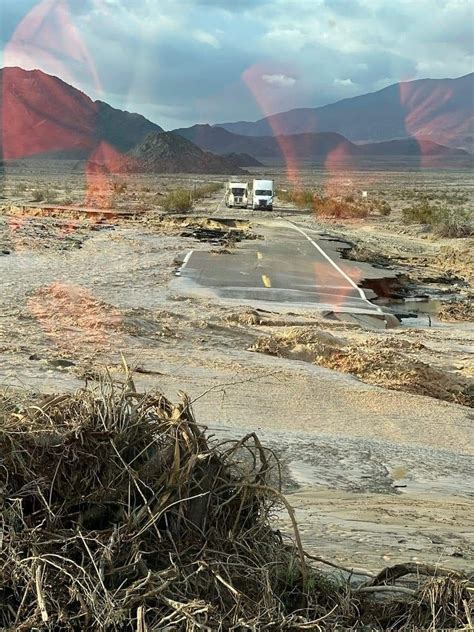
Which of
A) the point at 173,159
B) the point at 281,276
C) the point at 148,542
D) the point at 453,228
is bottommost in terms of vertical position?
the point at 281,276

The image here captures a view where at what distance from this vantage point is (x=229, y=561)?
4.34m

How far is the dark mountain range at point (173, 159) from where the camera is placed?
177m

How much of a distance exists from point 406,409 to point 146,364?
3.50 meters

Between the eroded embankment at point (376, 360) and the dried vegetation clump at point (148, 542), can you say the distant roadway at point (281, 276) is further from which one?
the dried vegetation clump at point (148, 542)

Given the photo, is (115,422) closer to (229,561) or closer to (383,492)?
(229,561)

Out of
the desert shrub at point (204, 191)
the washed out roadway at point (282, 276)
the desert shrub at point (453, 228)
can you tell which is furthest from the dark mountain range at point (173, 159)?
the washed out roadway at point (282, 276)

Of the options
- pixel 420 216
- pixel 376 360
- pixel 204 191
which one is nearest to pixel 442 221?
pixel 420 216

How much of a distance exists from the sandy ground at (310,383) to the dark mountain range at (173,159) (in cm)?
15678

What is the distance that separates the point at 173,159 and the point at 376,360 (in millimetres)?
171507

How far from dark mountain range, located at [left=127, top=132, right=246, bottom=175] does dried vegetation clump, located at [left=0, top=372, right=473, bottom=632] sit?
6683 inches

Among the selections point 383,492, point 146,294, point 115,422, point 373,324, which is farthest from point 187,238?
point 115,422

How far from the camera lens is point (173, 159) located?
180750 mm

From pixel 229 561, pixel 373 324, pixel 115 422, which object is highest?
pixel 115 422

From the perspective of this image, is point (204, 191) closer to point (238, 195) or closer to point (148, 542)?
point (238, 195)
